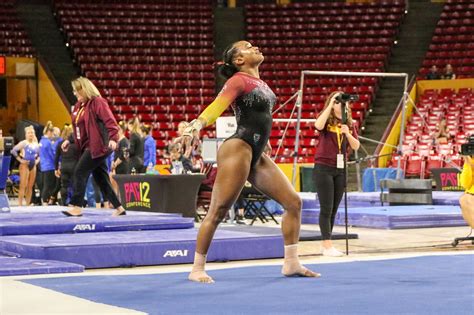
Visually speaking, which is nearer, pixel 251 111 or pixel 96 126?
pixel 251 111

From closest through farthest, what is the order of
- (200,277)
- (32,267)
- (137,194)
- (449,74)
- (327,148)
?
1. (200,277)
2. (32,267)
3. (327,148)
4. (137,194)
5. (449,74)

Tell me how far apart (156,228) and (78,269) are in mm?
2556

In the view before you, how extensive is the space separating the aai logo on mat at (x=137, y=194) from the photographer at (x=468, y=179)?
4.61 metres

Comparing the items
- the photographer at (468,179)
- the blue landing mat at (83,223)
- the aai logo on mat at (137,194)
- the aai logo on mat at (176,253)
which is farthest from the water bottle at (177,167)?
the aai logo on mat at (176,253)

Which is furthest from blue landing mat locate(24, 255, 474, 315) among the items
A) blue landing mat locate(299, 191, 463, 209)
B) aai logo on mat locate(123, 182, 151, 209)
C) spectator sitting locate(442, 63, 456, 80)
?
spectator sitting locate(442, 63, 456, 80)

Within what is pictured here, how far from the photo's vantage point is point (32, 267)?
6.69 metres

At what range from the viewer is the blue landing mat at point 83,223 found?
8.93 meters

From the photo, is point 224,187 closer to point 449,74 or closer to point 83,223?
point 83,223

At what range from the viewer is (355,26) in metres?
27.2

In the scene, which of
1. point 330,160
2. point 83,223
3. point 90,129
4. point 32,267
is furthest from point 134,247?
point 90,129

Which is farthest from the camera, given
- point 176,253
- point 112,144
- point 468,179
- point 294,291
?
point 468,179

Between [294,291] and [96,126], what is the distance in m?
4.36

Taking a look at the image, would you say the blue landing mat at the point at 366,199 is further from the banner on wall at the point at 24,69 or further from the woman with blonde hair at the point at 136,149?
the banner on wall at the point at 24,69

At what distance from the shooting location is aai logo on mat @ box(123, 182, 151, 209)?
42.2 ft
